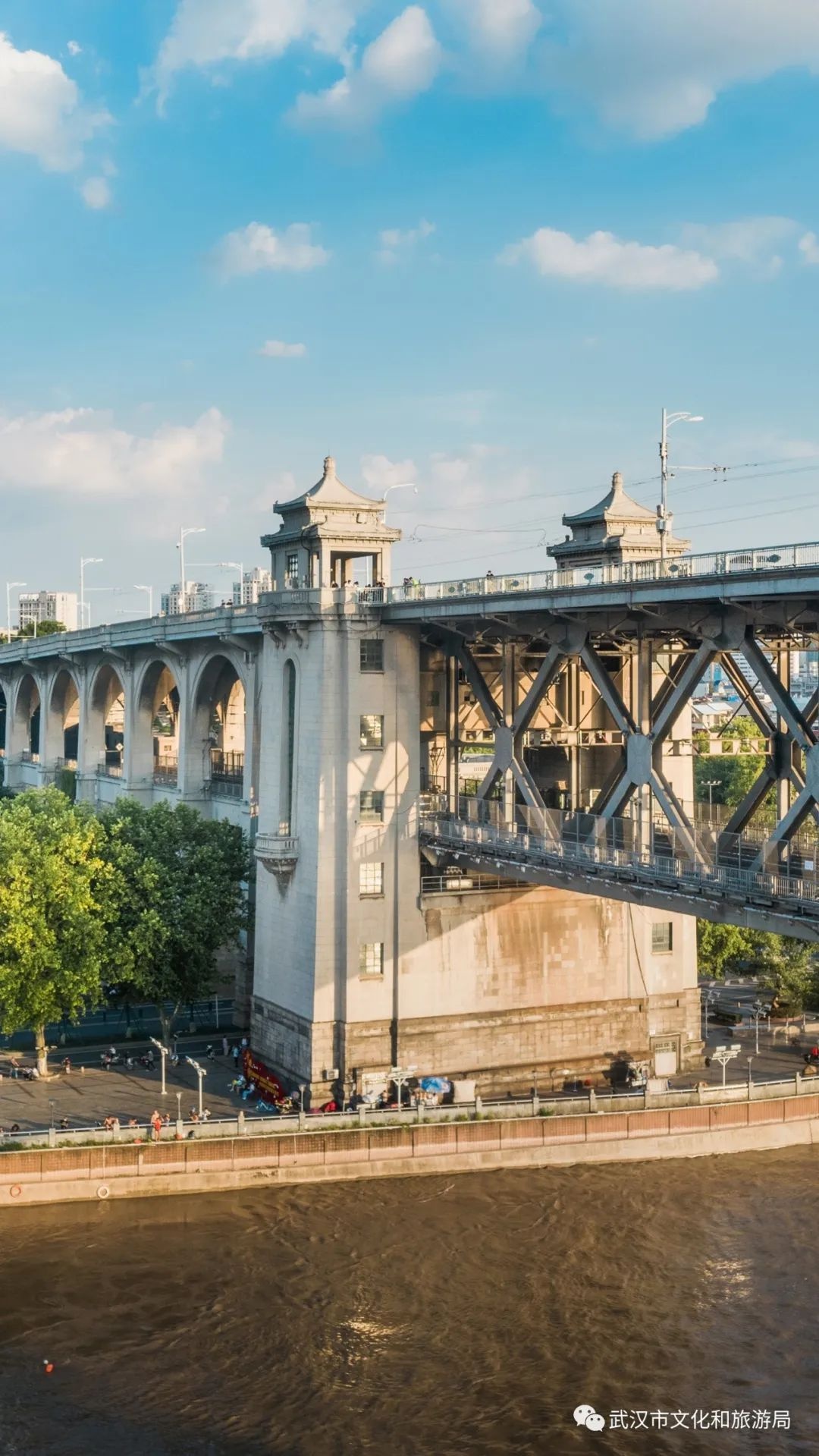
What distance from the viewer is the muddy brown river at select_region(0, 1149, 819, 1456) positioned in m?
31.3

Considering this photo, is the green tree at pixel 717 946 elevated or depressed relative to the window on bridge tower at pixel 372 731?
depressed

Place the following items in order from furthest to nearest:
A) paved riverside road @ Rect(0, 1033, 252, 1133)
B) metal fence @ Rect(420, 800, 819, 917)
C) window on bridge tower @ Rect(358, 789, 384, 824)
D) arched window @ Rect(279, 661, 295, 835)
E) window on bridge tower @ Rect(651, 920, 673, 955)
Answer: window on bridge tower @ Rect(651, 920, 673, 955)
arched window @ Rect(279, 661, 295, 835)
window on bridge tower @ Rect(358, 789, 384, 824)
paved riverside road @ Rect(0, 1033, 252, 1133)
metal fence @ Rect(420, 800, 819, 917)

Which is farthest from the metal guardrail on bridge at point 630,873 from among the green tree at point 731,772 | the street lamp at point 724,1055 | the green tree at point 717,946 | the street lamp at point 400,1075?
the green tree at point 731,772

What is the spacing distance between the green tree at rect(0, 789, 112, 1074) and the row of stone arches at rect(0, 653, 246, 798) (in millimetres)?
11637

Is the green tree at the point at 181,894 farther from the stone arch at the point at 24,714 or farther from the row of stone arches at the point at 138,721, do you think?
the stone arch at the point at 24,714

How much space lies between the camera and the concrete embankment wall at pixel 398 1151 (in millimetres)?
44250

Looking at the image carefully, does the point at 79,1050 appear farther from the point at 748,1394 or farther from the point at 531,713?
the point at 748,1394

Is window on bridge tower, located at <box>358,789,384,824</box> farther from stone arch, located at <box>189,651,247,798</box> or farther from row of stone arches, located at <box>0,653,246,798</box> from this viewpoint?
stone arch, located at <box>189,651,247,798</box>

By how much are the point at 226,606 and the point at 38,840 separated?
1405 cm

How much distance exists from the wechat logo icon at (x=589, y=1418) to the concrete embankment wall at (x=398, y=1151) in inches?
609

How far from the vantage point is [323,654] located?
175 ft

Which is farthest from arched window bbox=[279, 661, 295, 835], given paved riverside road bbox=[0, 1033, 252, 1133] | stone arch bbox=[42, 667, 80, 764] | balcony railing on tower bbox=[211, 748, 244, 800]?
stone arch bbox=[42, 667, 80, 764]

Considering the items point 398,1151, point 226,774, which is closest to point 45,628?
point 226,774

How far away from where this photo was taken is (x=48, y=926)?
53.6m
